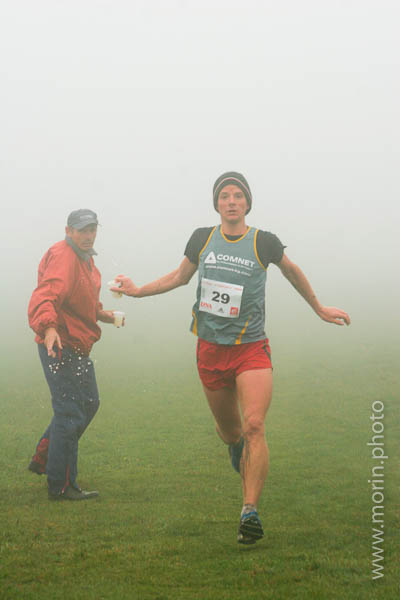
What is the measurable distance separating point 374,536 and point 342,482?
2.24 m

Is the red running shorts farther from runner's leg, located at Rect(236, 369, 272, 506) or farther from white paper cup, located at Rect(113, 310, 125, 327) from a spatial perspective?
white paper cup, located at Rect(113, 310, 125, 327)

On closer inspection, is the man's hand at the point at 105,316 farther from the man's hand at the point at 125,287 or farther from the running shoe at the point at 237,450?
the running shoe at the point at 237,450

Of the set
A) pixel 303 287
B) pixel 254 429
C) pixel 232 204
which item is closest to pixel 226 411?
pixel 254 429

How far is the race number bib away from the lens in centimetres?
516

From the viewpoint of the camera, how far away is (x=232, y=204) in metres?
5.32

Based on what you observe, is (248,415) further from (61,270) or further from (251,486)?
(61,270)

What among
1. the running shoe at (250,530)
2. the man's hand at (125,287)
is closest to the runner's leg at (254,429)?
the running shoe at (250,530)

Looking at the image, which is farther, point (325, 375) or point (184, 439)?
point (325, 375)

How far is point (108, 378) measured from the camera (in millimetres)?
17844

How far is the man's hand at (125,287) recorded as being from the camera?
5.89 meters

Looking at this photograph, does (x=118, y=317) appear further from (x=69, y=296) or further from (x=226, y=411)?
(x=226, y=411)

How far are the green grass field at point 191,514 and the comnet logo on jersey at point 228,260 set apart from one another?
1.79m

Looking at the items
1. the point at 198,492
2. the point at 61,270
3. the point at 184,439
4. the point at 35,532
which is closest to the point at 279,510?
the point at 198,492

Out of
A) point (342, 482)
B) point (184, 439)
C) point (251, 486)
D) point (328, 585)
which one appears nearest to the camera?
point (328, 585)
